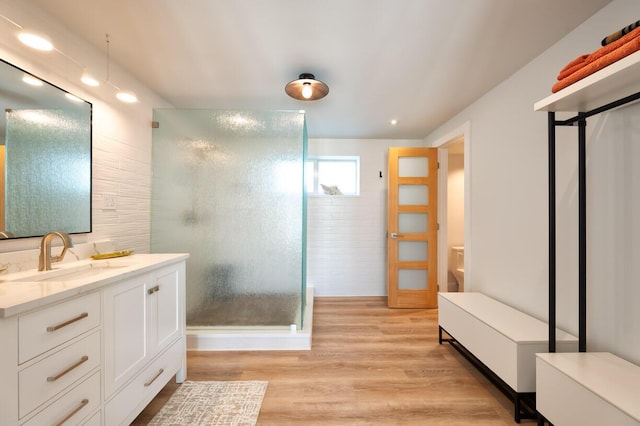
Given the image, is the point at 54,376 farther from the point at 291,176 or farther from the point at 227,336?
the point at 291,176

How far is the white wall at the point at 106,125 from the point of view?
4.68 ft

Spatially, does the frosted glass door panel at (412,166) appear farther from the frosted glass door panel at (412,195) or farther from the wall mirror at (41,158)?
the wall mirror at (41,158)

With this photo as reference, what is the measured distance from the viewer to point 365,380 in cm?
193

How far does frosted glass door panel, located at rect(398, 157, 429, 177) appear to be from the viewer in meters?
3.59

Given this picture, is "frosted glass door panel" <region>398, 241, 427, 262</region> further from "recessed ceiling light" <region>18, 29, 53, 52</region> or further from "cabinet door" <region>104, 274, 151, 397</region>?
"recessed ceiling light" <region>18, 29, 53, 52</region>

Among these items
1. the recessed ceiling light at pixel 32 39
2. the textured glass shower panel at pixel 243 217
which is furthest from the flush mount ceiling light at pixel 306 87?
the recessed ceiling light at pixel 32 39

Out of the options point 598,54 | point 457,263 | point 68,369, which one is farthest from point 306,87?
point 457,263

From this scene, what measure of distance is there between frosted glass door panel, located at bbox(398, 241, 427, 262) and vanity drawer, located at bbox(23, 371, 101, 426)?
321 centimetres

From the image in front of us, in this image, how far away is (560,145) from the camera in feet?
5.61

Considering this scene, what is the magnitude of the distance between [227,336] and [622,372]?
2.52m

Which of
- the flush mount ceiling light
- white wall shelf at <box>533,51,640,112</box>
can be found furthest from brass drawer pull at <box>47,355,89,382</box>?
white wall shelf at <box>533,51,640,112</box>

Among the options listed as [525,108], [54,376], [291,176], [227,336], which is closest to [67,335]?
[54,376]

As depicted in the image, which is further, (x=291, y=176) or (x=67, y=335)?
(x=291, y=176)

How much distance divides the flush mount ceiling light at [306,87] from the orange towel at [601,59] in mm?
1497
